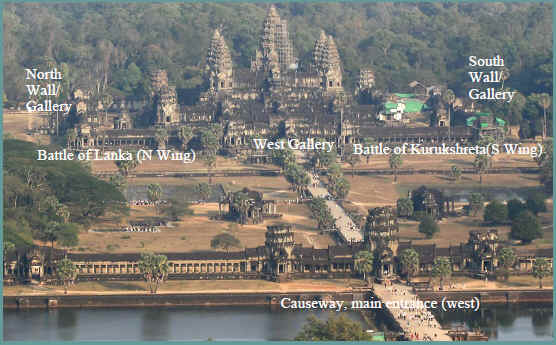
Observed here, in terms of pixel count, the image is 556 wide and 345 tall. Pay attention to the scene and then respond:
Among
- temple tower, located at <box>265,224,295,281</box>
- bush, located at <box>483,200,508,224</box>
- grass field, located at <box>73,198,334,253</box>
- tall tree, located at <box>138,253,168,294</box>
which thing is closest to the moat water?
tall tree, located at <box>138,253,168,294</box>

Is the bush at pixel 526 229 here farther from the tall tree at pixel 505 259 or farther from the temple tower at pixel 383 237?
the temple tower at pixel 383 237

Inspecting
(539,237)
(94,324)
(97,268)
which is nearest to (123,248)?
(97,268)

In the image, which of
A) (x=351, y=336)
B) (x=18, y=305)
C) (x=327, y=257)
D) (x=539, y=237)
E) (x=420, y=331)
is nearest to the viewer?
(x=351, y=336)

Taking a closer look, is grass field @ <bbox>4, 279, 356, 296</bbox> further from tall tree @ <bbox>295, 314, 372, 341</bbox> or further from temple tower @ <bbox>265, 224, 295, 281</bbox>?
tall tree @ <bbox>295, 314, 372, 341</bbox>

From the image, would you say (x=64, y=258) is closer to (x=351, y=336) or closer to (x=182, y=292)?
(x=182, y=292)

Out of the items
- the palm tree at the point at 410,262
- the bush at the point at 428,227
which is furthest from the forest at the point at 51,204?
the palm tree at the point at 410,262

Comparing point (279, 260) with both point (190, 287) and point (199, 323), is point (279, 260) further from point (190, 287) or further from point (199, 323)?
point (199, 323)
